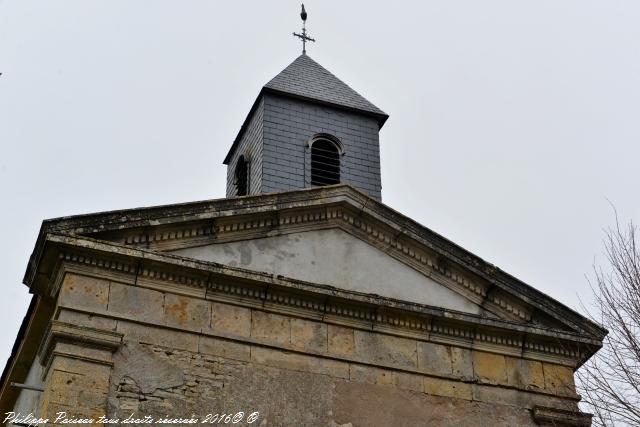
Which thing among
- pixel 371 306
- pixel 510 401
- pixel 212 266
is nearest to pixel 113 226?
pixel 212 266

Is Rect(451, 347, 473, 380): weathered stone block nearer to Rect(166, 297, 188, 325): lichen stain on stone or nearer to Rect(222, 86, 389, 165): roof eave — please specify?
Rect(166, 297, 188, 325): lichen stain on stone

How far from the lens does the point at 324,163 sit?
16188 mm

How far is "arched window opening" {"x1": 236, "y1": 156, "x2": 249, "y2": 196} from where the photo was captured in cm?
1686

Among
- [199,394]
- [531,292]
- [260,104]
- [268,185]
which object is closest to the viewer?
[199,394]

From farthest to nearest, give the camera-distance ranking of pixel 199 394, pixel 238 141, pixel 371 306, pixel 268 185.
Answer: pixel 238 141 → pixel 268 185 → pixel 371 306 → pixel 199 394

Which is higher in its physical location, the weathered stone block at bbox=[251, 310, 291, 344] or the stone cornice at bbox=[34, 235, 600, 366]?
the stone cornice at bbox=[34, 235, 600, 366]

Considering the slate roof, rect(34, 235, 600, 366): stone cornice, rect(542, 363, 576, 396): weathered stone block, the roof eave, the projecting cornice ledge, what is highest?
the slate roof

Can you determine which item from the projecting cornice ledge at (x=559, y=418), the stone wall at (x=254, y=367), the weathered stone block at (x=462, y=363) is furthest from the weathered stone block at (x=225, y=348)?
the projecting cornice ledge at (x=559, y=418)

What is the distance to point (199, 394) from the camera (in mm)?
10555

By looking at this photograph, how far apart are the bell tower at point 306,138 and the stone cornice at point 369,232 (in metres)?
3.22

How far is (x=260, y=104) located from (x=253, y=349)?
6468 millimetres

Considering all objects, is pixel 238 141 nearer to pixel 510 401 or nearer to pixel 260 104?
pixel 260 104

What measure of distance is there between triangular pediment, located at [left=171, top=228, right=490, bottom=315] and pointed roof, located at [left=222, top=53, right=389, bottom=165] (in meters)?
4.96

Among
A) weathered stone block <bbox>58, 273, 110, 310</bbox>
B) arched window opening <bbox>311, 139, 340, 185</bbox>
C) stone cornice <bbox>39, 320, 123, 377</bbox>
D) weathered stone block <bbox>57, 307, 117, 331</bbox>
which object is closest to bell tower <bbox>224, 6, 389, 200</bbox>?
arched window opening <bbox>311, 139, 340, 185</bbox>
